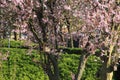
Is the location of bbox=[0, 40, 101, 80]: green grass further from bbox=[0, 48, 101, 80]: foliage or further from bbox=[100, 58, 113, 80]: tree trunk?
bbox=[100, 58, 113, 80]: tree trunk

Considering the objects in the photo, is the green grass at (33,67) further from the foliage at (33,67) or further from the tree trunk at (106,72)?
the tree trunk at (106,72)

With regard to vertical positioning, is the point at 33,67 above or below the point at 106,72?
below

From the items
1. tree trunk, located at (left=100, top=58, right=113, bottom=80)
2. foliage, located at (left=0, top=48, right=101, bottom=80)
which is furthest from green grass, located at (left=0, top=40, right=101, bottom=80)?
tree trunk, located at (left=100, top=58, right=113, bottom=80)

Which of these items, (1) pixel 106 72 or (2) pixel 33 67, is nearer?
(1) pixel 106 72

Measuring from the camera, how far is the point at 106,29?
5.27 m

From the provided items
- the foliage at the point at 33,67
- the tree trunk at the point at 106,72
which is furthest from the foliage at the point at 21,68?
the tree trunk at the point at 106,72

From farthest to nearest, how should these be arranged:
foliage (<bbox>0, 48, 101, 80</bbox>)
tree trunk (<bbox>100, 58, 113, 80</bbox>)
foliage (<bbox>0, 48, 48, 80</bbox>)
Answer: foliage (<bbox>0, 48, 48, 80</bbox>)
foliage (<bbox>0, 48, 101, 80</bbox>)
tree trunk (<bbox>100, 58, 113, 80</bbox>)

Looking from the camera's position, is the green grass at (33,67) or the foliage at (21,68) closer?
the green grass at (33,67)

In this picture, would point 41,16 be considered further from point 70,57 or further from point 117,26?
point 70,57

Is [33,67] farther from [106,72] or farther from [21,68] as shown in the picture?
[106,72]

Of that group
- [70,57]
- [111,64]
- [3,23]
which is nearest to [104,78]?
[111,64]

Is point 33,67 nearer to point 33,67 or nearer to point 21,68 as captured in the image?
point 33,67

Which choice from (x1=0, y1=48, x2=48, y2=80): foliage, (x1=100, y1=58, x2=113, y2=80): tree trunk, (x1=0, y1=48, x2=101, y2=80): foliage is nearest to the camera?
(x1=100, y1=58, x2=113, y2=80): tree trunk

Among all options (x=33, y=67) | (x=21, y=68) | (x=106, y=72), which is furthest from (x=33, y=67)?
(x=106, y=72)
